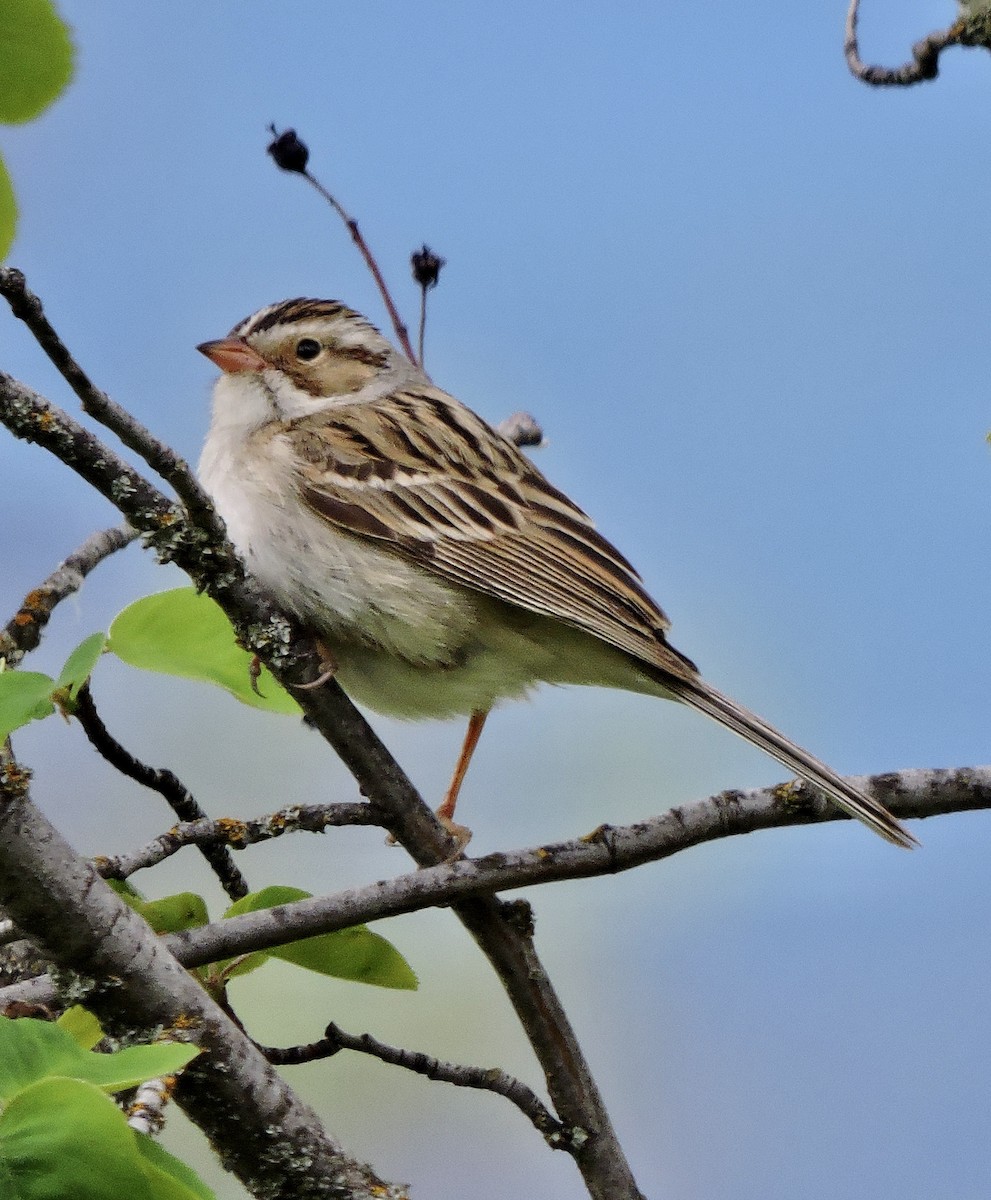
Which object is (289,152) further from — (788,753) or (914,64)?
(788,753)

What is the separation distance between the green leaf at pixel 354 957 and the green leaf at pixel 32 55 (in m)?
1.22

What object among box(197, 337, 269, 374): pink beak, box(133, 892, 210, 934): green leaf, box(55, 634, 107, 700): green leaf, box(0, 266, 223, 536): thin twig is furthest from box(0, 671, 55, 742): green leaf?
box(197, 337, 269, 374): pink beak

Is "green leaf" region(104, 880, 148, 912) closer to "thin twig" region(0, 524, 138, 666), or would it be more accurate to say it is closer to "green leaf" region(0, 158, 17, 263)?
"thin twig" region(0, 524, 138, 666)

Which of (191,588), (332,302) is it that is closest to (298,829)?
(191,588)

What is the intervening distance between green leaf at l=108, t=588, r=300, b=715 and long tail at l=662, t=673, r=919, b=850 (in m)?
0.98

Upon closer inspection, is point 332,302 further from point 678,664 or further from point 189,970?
point 189,970

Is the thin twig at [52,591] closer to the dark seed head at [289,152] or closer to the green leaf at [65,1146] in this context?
the dark seed head at [289,152]

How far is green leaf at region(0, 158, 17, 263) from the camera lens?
1.41 m

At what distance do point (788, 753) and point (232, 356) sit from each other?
5.88ft

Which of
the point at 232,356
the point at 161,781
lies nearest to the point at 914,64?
the point at 232,356

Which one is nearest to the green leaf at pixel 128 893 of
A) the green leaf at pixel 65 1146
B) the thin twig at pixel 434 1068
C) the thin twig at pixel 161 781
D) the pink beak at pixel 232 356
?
the thin twig at pixel 161 781

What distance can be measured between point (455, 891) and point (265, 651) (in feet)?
1.56

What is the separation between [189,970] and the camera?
2096 mm

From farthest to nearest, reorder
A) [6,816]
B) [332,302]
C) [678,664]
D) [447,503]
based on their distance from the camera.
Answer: [332,302]
[447,503]
[678,664]
[6,816]
